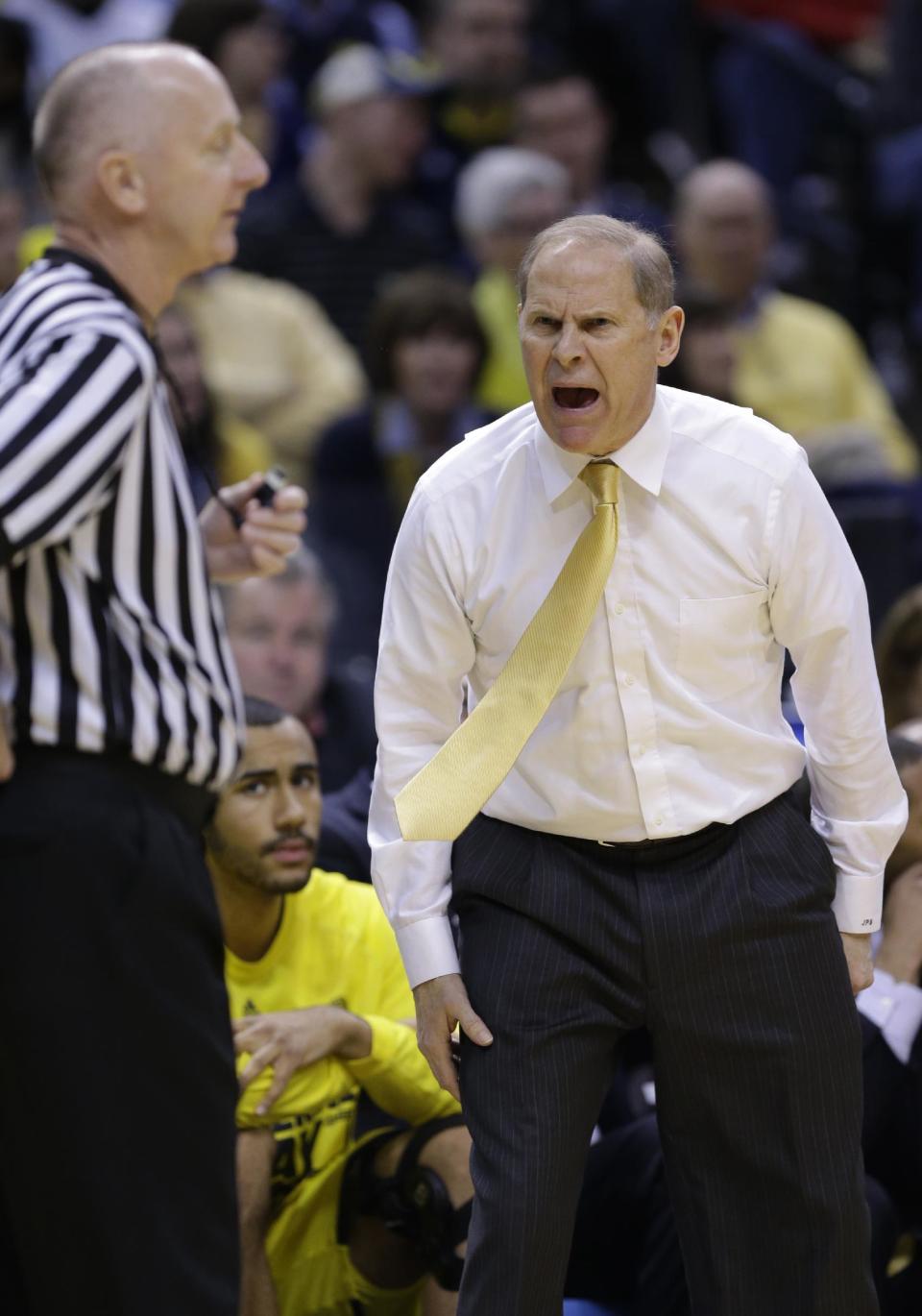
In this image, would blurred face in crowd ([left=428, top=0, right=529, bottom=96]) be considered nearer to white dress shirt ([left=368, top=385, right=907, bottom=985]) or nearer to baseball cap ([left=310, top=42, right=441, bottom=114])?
baseball cap ([left=310, top=42, right=441, bottom=114])

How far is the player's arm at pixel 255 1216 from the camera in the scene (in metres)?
3.06

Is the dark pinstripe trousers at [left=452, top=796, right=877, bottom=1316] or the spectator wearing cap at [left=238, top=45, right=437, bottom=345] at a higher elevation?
the spectator wearing cap at [left=238, top=45, right=437, bottom=345]

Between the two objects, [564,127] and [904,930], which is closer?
[904,930]

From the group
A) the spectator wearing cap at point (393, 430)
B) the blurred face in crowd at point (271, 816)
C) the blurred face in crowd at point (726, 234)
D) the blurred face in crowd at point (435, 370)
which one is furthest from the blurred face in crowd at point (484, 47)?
the blurred face in crowd at point (271, 816)

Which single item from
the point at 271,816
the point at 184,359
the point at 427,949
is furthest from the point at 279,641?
the point at 427,949

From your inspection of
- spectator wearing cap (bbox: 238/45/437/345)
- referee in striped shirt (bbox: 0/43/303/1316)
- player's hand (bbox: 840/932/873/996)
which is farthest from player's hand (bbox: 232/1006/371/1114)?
Result: spectator wearing cap (bbox: 238/45/437/345)

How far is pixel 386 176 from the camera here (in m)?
7.00

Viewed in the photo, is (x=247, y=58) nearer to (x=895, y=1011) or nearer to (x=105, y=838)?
(x=895, y=1011)

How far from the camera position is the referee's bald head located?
245 centimetres

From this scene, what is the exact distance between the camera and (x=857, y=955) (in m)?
2.58

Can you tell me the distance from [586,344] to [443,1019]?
0.84 m

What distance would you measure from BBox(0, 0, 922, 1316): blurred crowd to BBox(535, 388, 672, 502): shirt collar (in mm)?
1211

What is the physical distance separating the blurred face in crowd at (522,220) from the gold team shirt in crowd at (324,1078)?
3.30m

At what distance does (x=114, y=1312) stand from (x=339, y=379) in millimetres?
4444
